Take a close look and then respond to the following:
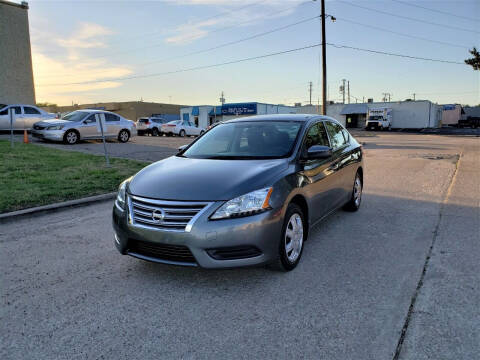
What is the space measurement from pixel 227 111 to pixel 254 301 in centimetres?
5522

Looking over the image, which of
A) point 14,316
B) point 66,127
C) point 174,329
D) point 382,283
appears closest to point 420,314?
point 382,283

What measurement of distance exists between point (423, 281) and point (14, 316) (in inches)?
141

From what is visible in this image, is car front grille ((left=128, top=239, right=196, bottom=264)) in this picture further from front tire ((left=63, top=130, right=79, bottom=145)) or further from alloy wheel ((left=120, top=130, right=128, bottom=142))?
alloy wheel ((left=120, top=130, right=128, bottom=142))

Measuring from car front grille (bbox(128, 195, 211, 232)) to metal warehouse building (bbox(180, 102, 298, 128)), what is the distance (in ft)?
151

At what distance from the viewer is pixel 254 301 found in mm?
3209

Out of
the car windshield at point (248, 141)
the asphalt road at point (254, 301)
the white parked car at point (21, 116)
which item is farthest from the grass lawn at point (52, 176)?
the white parked car at point (21, 116)

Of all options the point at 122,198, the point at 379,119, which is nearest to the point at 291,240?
the point at 122,198

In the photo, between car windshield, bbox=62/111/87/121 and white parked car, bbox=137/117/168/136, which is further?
white parked car, bbox=137/117/168/136

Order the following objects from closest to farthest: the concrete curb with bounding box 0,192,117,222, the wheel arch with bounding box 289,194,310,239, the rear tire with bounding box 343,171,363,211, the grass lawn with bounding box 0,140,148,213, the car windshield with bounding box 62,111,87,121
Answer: the wheel arch with bounding box 289,194,310,239 → the concrete curb with bounding box 0,192,117,222 → the rear tire with bounding box 343,171,363,211 → the grass lawn with bounding box 0,140,148,213 → the car windshield with bounding box 62,111,87,121

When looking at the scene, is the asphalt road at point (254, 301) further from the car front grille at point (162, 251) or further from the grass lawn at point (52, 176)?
the grass lawn at point (52, 176)

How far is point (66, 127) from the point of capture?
16.2 meters

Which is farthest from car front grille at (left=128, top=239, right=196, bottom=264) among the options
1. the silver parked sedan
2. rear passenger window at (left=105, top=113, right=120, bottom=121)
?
rear passenger window at (left=105, top=113, right=120, bottom=121)

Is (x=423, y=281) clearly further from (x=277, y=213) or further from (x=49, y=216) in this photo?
(x=49, y=216)

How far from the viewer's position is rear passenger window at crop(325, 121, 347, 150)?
548 cm
